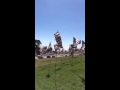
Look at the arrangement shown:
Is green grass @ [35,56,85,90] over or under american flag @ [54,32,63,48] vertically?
under

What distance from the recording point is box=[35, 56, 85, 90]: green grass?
6.94 feet

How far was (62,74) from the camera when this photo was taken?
2.42 m

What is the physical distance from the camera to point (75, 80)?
2.37 metres

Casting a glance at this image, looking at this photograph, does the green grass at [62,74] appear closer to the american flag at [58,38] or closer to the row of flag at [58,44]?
the row of flag at [58,44]

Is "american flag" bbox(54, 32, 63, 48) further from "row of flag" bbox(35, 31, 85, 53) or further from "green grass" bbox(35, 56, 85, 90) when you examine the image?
"green grass" bbox(35, 56, 85, 90)

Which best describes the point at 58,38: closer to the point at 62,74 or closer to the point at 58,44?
the point at 58,44

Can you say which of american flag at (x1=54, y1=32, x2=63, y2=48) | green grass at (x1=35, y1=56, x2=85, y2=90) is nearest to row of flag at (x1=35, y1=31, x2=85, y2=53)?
american flag at (x1=54, y1=32, x2=63, y2=48)

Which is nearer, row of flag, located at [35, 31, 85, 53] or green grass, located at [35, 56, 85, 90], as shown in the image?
row of flag, located at [35, 31, 85, 53]
